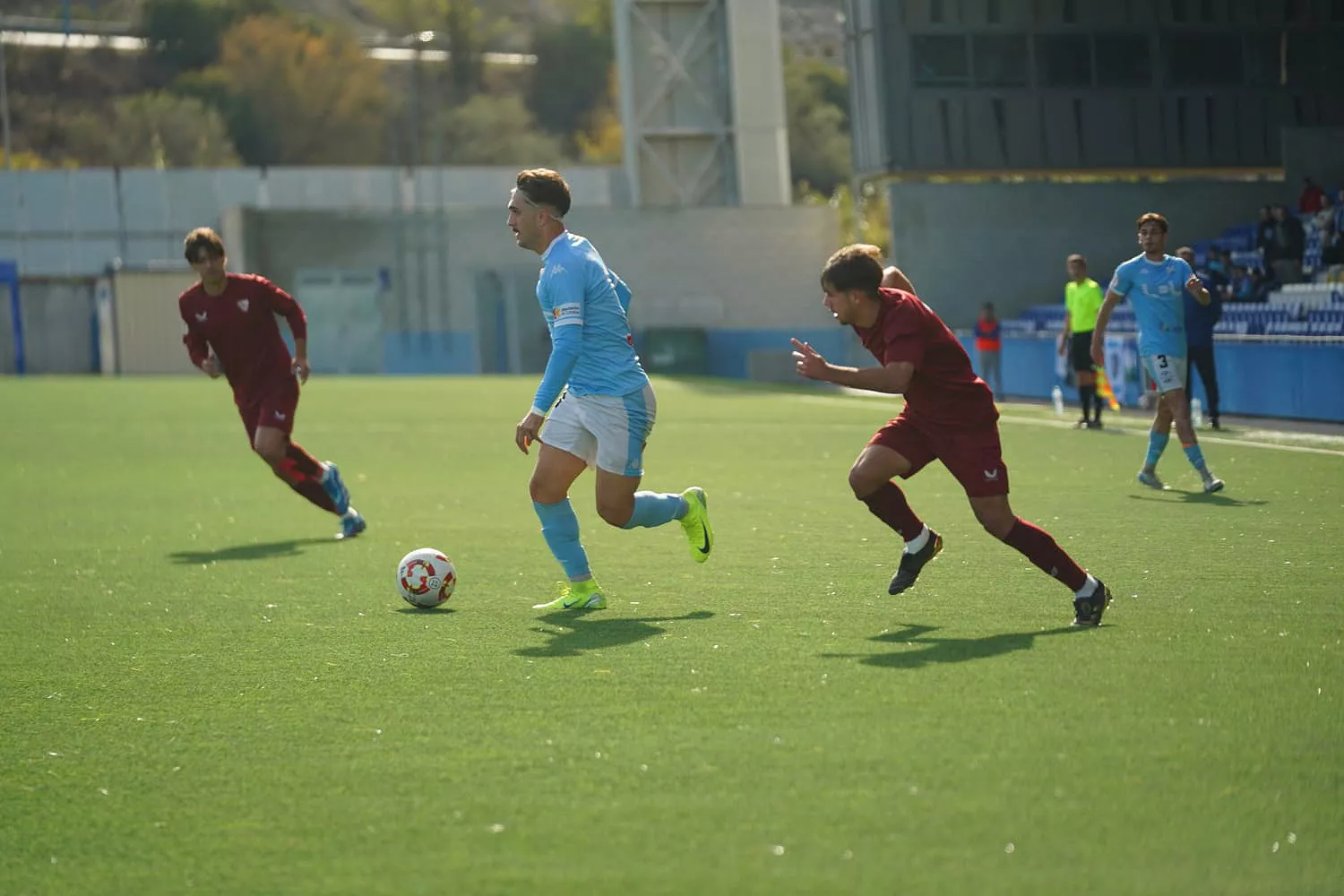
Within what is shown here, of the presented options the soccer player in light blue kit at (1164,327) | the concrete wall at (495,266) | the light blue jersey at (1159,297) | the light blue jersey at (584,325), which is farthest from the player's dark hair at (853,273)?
the concrete wall at (495,266)

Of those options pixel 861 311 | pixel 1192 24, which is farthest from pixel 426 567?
pixel 1192 24

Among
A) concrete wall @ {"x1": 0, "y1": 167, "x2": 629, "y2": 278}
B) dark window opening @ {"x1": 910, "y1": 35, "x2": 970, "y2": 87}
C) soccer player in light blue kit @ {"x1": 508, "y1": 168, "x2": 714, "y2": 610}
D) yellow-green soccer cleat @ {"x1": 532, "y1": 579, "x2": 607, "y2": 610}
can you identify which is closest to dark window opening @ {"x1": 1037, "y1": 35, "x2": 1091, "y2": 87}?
dark window opening @ {"x1": 910, "y1": 35, "x2": 970, "y2": 87}

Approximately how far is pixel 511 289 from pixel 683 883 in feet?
175

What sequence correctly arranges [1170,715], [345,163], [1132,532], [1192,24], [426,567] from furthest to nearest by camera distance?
[345,163] < [1192,24] < [1132,532] < [426,567] < [1170,715]

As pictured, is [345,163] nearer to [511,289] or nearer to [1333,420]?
[511,289]

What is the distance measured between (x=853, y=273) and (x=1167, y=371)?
273 inches

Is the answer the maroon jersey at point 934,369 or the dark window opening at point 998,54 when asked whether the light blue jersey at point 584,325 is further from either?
the dark window opening at point 998,54

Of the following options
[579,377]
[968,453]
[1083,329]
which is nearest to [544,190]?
[579,377]

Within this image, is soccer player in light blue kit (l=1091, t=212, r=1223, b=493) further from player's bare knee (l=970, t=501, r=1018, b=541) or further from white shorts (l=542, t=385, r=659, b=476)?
player's bare knee (l=970, t=501, r=1018, b=541)

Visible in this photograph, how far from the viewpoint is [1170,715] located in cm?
597

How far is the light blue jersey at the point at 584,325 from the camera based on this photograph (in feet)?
27.3

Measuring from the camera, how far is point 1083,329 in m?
22.3

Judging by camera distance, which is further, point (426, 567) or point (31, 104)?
point (31, 104)

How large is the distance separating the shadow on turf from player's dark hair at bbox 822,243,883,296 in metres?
5.41
